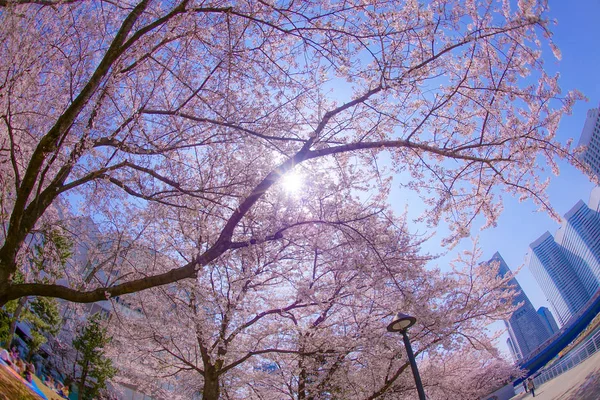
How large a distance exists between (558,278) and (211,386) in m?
174

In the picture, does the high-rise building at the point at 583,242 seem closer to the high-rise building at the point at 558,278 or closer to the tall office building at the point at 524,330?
the high-rise building at the point at 558,278

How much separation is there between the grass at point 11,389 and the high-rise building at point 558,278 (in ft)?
540

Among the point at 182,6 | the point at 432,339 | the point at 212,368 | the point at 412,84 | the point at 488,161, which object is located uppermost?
the point at 182,6

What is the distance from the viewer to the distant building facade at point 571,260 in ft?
352

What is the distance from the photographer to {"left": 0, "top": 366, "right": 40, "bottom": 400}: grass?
4698mm

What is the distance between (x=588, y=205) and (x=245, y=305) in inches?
5081

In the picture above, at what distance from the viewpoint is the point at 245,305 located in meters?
7.78

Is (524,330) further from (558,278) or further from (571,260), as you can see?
(571,260)

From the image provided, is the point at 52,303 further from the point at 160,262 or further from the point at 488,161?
the point at 488,161

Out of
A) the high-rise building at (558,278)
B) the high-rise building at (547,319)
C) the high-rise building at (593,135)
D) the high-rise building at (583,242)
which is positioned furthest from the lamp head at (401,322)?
the high-rise building at (547,319)

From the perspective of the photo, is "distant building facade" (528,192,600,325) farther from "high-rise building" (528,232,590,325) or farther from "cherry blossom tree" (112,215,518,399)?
"cherry blossom tree" (112,215,518,399)

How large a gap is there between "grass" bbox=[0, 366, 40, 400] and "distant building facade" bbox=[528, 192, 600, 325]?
11372cm

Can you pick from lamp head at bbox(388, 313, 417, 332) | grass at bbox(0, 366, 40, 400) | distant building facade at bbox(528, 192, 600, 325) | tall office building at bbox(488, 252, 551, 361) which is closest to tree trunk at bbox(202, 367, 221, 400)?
grass at bbox(0, 366, 40, 400)

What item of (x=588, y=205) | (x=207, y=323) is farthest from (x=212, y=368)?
(x=588, y=205)
